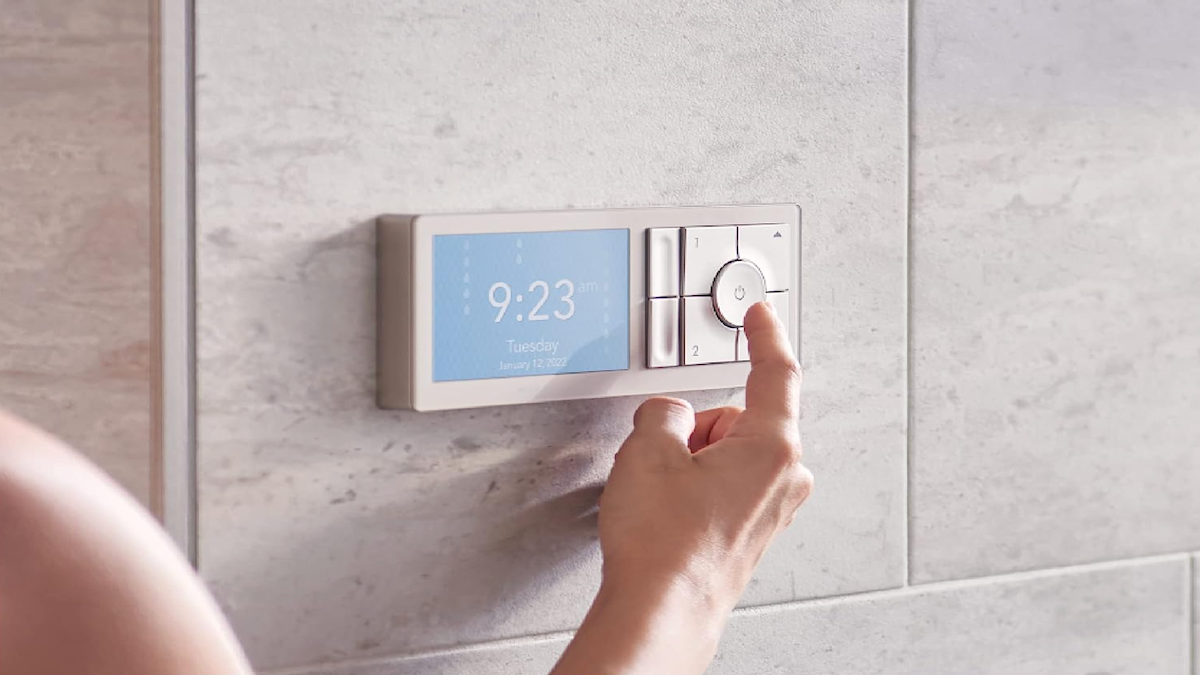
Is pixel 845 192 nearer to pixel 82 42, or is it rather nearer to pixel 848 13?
pixel 848 13

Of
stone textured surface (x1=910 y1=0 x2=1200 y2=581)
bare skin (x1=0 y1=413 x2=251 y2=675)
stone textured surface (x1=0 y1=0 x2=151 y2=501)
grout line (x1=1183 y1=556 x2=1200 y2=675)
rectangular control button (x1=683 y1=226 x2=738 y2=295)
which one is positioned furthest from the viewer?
grout line (x1=1183 y1=556 x2=1200 y2=675)

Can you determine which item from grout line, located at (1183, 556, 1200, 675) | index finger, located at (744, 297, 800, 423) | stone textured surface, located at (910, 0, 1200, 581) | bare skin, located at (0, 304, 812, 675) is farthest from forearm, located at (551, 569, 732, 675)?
grout line, located at (1183, 556, 1200, 675)

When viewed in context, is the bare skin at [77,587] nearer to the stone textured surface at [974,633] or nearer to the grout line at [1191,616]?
the stone textured surface at [974,633]

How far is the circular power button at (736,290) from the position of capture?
0.73 meters


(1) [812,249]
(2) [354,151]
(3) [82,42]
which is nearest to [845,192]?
(1) [812,249]

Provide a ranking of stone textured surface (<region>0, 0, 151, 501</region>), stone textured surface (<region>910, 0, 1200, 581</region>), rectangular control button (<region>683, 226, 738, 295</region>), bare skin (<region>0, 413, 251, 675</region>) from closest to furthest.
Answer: bare skin (<region>0, 413, 251, 675</region>), stone textured surface (<region>0, 0, 151, 501</region>), rectangular control button (<region>683, 226, 738, 295</region>), stone textured surface (<region>910, 0, 1200, 581</region>)

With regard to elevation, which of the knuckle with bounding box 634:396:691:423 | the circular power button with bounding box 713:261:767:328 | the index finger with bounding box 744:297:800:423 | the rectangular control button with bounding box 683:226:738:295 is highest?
the rectangular control button with bounding box 683:226:738:295

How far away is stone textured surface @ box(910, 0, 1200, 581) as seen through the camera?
83 cm

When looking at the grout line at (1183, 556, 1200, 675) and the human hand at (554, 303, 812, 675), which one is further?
the grout line at (1183, 556, 1200, 675)

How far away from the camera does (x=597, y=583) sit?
75 cm

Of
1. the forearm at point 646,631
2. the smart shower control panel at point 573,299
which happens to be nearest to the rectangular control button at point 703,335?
the smart shower control panel at point 573,299

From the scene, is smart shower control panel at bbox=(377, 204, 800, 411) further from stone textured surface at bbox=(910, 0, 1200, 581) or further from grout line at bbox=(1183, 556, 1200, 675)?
grout line at bbox=(1183, 556, 1200, 675)

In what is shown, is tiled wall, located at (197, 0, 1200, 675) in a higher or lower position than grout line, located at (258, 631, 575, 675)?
higher

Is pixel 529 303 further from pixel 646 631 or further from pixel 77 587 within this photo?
pixel 77 587
